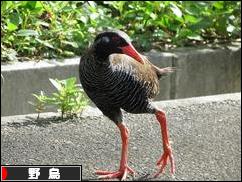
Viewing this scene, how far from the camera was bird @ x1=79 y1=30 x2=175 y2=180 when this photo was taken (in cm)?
589

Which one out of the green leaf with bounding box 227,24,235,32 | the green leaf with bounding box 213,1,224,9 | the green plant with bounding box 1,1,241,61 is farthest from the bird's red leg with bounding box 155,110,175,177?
the green leaf with bounding box 213,1,224,9

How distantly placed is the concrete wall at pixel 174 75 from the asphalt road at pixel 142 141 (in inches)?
15.4

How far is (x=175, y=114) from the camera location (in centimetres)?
771

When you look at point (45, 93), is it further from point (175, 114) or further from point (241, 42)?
point (241, 42)

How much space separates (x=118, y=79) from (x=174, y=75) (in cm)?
249

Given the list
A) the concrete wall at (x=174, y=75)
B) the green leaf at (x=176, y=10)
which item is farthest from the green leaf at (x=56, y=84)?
the green leaf at (x=176, y=10)

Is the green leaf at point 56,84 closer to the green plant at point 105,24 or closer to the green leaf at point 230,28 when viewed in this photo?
the green plant at point 105,24

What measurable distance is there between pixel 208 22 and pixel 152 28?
578 millimetres

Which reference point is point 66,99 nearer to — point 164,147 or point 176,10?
point 164,147

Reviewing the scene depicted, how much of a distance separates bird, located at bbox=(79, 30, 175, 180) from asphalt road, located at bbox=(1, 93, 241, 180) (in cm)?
36

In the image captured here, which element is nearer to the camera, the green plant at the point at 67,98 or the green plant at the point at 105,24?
the green plant at the point at 67,98

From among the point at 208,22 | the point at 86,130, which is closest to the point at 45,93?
the point at 86,130

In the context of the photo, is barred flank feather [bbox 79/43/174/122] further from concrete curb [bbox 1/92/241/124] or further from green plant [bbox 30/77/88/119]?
concrete curb [bbox 1/92/241/124]

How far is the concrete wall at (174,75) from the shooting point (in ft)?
25.4
